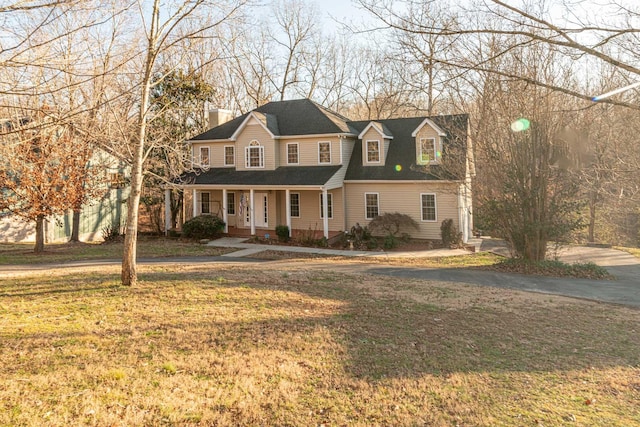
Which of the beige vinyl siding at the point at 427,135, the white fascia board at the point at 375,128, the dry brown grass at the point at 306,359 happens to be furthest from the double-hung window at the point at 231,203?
the dry brown grass at the point at 306,359

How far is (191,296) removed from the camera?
31.1ft

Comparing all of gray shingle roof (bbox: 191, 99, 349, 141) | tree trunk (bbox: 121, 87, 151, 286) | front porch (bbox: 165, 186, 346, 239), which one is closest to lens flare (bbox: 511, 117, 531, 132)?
gray shingle roof (bbox: 191, 99, 349, 141)

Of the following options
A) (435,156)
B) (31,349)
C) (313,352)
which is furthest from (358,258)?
(31,349)

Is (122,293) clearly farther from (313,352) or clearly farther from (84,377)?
(313,352)

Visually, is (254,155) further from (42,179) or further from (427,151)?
(42,179)

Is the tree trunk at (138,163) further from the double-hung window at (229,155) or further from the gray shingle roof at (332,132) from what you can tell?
the double-hung window at (229,155)

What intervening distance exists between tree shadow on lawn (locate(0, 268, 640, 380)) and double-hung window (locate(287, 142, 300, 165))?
14.4 metres

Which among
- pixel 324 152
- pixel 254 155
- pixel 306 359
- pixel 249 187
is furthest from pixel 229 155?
pixel 306 359

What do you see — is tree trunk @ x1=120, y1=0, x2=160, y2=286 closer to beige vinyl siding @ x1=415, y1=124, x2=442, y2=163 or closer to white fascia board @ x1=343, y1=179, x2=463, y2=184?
white fascia board @ x1=343, y1=179, x2=463, y2=184

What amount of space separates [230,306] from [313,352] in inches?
117

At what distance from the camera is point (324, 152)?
80.1ft

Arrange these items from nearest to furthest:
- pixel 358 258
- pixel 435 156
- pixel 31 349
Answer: pixel 31 349, pixel 358 258, pixel 435 156

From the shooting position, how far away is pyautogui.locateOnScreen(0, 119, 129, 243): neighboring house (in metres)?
22.4

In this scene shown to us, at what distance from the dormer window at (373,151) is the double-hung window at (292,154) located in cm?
412
